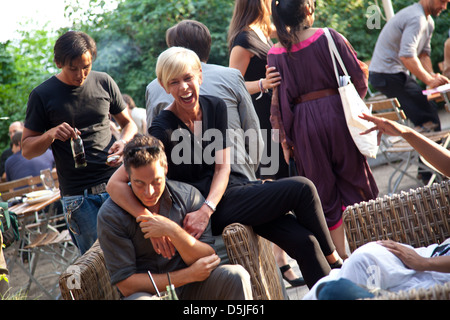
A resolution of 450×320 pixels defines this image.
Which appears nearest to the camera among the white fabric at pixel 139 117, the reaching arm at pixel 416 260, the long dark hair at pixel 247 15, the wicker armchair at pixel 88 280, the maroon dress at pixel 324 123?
the reaching arm at pixel 416 260

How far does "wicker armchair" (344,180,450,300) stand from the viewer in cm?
264

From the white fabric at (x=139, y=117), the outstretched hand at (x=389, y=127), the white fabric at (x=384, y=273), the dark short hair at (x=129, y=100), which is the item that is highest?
the outstretched hand at (x=389, y=127)

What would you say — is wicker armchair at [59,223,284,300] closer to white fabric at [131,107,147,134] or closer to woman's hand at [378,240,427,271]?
woman's hand at [378,240,427,271]

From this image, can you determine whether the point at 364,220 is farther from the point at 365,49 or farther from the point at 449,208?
the point at 365,49

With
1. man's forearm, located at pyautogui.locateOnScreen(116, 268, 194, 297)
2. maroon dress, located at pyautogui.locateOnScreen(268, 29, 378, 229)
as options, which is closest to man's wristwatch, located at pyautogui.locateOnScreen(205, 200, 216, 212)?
man's forearm, located at pyautogui.locateOnScreen(116, 268, 194, 297)

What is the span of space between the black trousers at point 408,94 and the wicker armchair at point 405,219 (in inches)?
135

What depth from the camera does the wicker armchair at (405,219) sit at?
8.67ft

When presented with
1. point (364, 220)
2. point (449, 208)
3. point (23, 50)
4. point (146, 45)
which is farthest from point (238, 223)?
point (23, 50)

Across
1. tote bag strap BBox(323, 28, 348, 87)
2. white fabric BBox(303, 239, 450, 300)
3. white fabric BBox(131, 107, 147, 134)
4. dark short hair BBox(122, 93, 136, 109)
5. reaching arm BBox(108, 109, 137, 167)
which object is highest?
tote bag strap BBox(323, 28, 348, 87)

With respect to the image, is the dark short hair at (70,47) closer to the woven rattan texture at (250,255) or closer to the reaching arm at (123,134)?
the reaching arm at (123,134)

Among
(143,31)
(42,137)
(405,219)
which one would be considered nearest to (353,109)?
(405,219)

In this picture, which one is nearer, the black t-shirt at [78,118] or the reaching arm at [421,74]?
the black t-shirt at [78,118]

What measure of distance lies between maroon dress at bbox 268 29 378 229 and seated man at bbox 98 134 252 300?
125 cm

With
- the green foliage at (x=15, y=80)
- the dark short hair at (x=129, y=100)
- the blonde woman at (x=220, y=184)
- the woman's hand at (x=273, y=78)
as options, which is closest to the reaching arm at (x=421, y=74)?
the woman's hand at (x=273, y=78)
